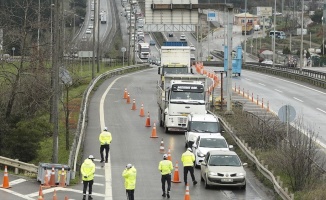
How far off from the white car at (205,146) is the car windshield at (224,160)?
3.10 m

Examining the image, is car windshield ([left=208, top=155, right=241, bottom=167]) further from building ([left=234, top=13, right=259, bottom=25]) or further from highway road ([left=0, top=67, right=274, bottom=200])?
building ([left=234, top=13, right=259, bottom=25])

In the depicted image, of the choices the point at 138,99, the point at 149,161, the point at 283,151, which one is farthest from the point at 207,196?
the point at 138,99

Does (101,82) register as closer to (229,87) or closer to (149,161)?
(229,87)

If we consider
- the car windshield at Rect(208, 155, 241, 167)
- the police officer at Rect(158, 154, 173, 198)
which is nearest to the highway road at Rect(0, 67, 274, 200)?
the police officer at Rect(158, 154, 173, 198)

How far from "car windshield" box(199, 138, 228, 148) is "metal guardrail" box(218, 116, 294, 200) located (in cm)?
121

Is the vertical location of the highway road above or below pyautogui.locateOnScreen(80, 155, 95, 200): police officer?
below

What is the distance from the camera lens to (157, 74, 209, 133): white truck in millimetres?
41094

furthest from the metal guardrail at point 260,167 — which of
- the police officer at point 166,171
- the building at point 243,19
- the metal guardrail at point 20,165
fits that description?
the building at point 243,19

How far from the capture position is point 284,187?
26875 mm

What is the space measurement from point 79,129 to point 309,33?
423 feet

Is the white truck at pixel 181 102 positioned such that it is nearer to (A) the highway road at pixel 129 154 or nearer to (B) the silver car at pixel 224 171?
(A) the highway road at pixel 129 154

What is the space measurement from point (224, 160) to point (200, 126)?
813 cm

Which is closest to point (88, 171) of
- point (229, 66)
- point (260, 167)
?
point (260, 167)

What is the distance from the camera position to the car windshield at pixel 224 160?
28406 mm
